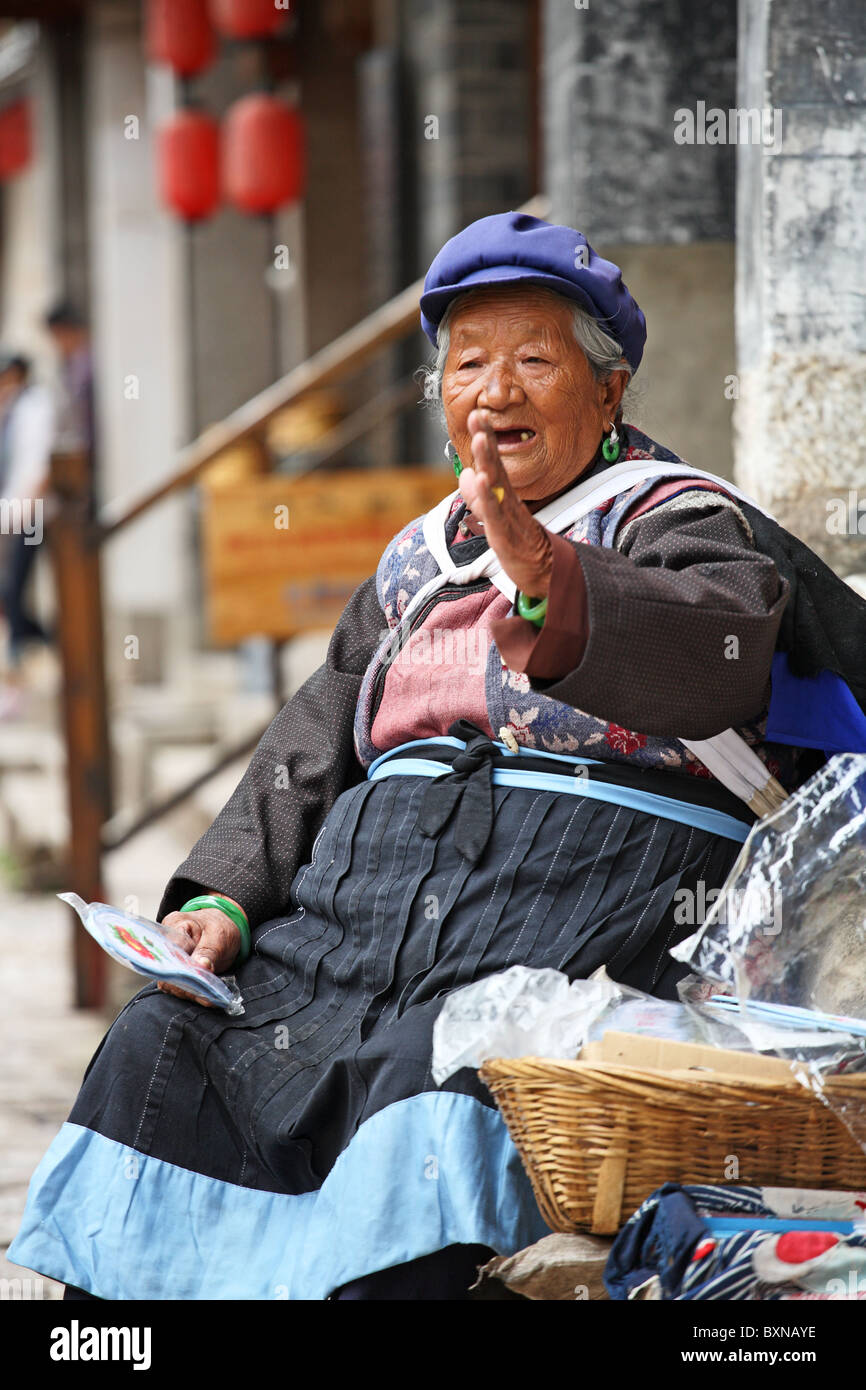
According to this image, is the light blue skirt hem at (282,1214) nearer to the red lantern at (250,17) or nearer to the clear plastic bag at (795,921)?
the clear plastic bag at (795,921)

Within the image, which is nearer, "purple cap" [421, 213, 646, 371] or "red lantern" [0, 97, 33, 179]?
"purple cap" [421, 213, 646, 371]

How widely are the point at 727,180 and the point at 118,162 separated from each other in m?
7.46

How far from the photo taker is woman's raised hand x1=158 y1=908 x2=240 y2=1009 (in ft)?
7.54

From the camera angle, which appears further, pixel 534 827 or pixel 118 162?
pixel 118 162

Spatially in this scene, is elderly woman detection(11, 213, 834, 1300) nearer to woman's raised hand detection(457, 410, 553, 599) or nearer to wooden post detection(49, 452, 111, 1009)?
woman's raised hand detection(457, 410, 553, 599)

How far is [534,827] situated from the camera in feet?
6.97

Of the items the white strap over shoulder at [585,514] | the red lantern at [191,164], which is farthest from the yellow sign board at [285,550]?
the red lantern at [191,164]

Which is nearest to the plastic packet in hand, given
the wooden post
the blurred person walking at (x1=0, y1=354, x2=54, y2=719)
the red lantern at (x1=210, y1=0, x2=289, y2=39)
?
the wooden post

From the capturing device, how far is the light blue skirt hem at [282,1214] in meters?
1.90

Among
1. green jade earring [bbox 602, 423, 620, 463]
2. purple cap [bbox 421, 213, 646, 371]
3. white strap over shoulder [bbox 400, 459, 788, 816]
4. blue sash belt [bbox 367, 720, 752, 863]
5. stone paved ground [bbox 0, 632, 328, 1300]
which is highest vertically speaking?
purple cap [bbox 421, 213, 646, 371]

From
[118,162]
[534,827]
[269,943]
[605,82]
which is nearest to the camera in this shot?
[534,827]

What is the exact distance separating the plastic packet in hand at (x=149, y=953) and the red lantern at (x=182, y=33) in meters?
7.11
